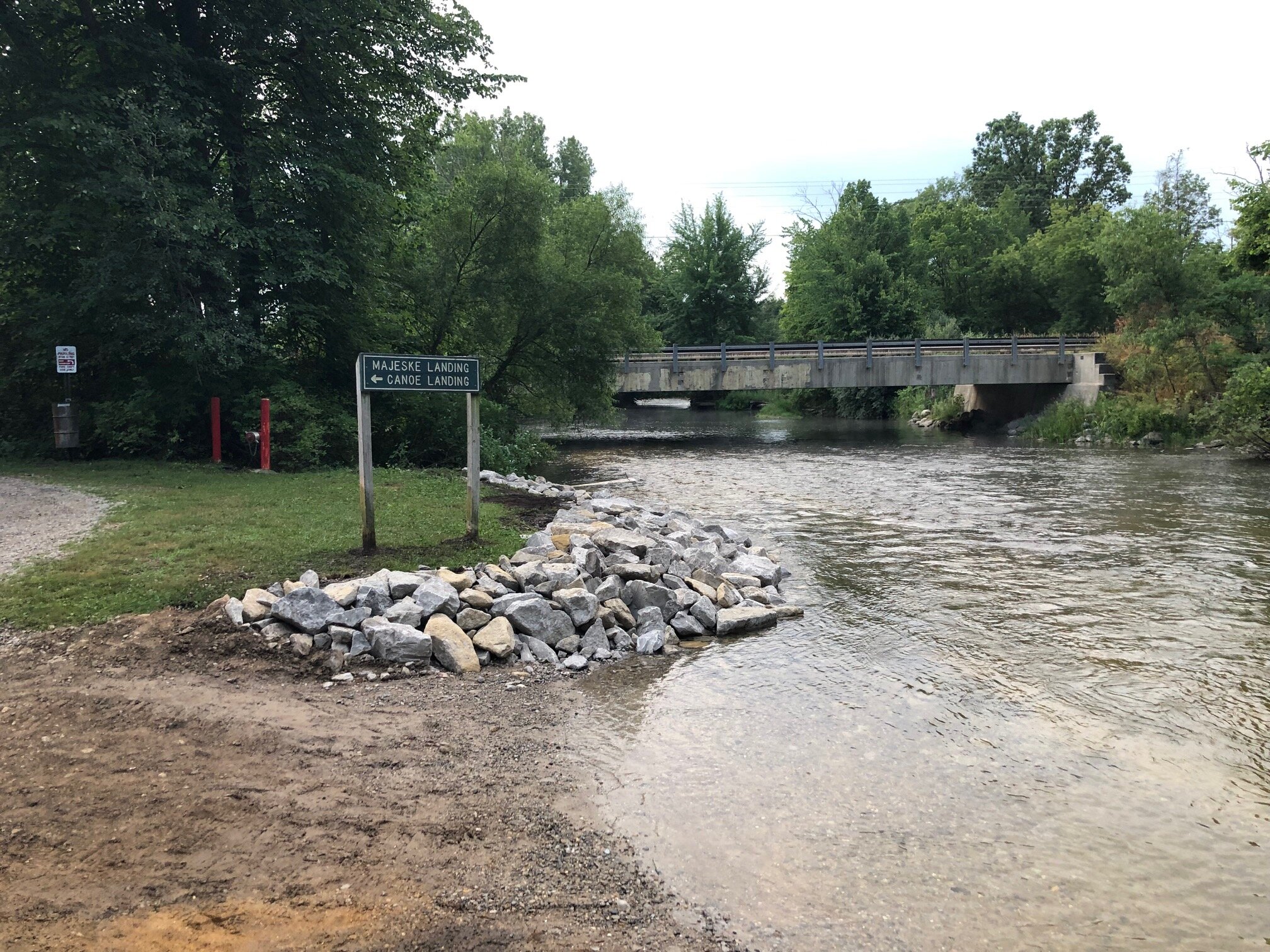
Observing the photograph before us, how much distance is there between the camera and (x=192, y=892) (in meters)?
4.03

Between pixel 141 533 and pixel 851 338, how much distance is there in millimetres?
43686

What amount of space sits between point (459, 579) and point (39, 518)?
6.39 m

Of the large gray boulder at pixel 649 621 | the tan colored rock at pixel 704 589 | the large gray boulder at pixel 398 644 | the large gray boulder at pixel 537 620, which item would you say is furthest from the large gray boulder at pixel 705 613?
the large gray boulder at pixel 398 644

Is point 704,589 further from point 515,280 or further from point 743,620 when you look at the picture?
point 515,280

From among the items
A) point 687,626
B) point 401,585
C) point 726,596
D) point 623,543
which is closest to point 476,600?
point 401,585

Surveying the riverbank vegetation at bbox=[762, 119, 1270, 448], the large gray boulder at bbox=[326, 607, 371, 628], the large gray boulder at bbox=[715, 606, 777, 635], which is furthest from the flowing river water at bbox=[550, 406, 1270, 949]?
the riverbank vegetation at bbox=[762, 119, 1270, 448]

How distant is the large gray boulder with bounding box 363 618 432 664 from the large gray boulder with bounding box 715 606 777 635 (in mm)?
3156

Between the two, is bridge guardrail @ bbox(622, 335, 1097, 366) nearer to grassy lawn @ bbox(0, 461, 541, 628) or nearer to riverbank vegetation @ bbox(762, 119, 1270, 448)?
riverbank vegetation @ bbox(762, 119, 1270, 448)

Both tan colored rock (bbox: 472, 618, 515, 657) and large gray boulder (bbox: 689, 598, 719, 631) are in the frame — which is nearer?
tan colored rock (bbox: 472, 618, 515, 657)

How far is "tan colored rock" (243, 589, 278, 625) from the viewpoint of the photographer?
7535 millimetres

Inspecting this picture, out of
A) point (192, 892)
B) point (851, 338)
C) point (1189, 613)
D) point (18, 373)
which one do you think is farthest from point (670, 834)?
point (851, 338)

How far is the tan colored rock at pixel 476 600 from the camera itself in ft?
26.9

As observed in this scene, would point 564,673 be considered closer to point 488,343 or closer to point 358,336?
point 358,336

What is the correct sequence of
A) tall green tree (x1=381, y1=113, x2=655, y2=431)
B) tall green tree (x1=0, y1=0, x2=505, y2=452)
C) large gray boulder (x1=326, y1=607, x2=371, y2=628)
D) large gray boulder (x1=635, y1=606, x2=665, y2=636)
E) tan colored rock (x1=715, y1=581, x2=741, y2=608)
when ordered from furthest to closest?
1. tall green tree (x1=381, y1=113, x2=655, y2=431)
2. tall green tree (x1=0, y1=0, x2=505, y2=452)
3. tan colored rock (x1=715, y1=581, x2=741, y2=608)
4. large gray boulder (x1=635, y1=606, x2=665, y2=636)
5. large gray boulder (x1=326, y1=607, x2=371, y2=628)
